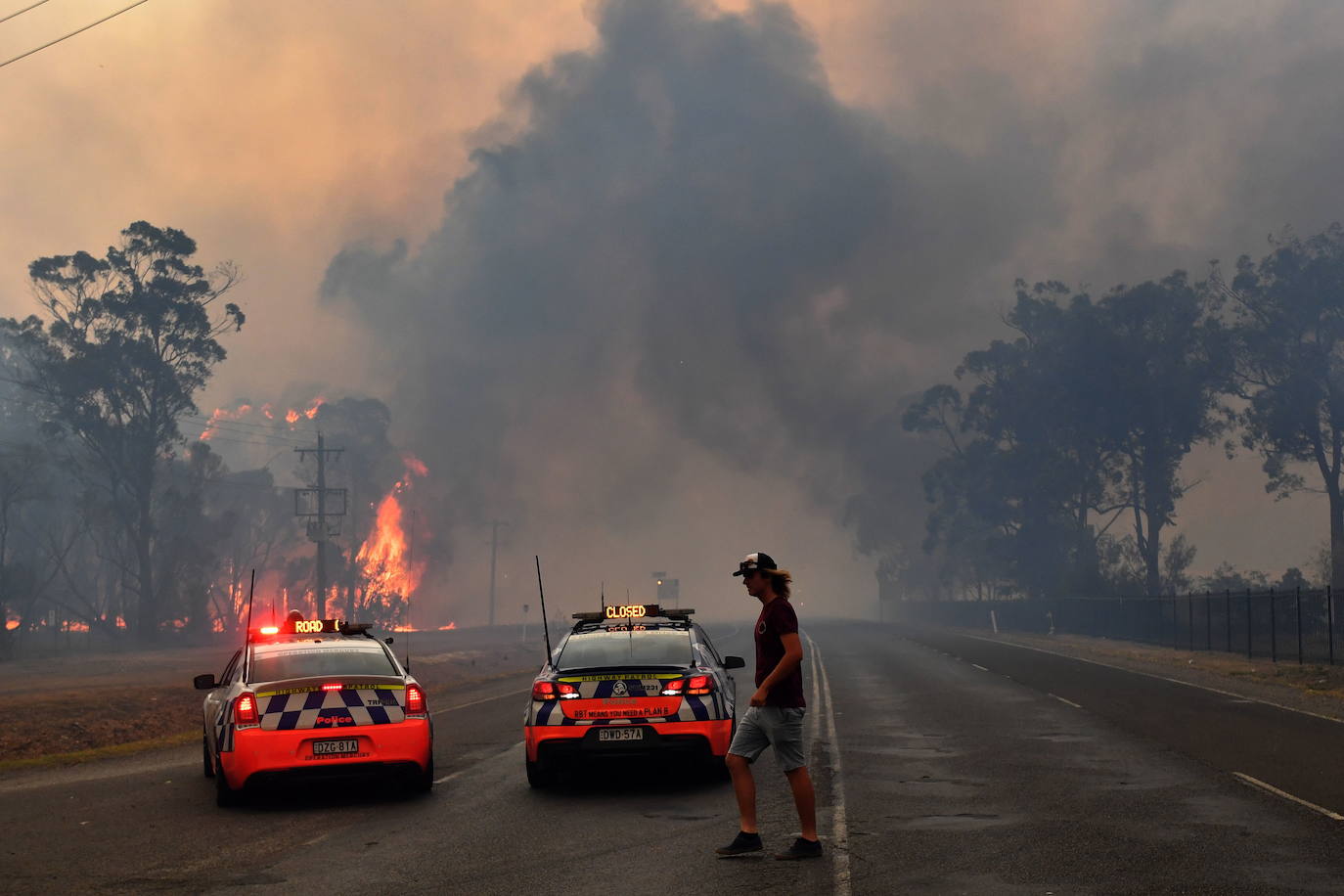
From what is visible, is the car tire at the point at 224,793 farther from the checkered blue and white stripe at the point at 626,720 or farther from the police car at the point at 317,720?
the checkered blue and white stripe at the point at 626,720

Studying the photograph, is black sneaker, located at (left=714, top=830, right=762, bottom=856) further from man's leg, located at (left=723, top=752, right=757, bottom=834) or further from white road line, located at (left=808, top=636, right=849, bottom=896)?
white road line, located at (left=808, top=636, right=849, bottom=896)

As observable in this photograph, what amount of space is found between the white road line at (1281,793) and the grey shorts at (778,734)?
4.73m

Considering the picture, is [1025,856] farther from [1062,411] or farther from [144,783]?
[1062,411]

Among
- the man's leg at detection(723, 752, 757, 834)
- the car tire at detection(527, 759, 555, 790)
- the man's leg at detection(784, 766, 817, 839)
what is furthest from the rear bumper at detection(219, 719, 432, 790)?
the man's leg at detection(784, 766, 817, 839)

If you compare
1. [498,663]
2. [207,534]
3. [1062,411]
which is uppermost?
[1062,411]

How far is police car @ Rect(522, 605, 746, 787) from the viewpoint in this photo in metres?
13.3

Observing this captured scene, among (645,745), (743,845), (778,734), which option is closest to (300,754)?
(645,745)

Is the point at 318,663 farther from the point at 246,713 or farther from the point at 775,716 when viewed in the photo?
the point at 775,716

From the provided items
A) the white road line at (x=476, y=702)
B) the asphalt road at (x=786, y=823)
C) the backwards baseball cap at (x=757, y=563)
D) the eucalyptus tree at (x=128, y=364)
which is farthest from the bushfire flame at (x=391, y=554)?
the backwards baseball cap at (x=757, y=563)

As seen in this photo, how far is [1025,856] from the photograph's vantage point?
9.70 metres

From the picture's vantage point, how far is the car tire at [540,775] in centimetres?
1361

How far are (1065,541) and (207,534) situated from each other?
51.2m

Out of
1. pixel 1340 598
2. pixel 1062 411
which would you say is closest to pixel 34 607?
pixel 1062 411

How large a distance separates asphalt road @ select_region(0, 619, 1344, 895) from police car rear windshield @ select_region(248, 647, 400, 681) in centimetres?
121
